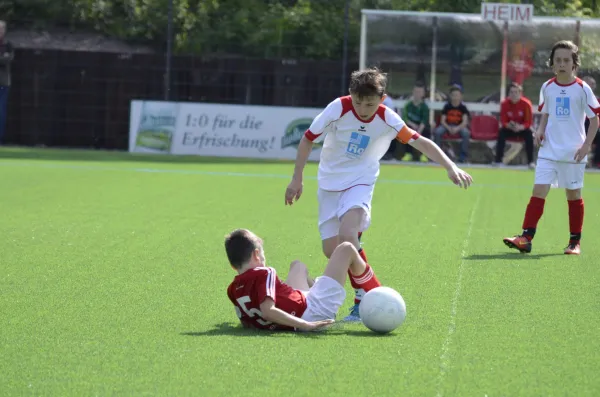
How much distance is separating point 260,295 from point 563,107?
5147mm

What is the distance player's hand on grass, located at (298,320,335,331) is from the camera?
6.40 meters

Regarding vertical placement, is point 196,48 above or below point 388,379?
above

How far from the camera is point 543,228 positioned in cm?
1265

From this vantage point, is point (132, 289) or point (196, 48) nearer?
point (132, 289)

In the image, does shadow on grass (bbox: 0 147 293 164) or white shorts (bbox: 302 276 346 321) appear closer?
white shorts (bbox: 302 276 346 321)

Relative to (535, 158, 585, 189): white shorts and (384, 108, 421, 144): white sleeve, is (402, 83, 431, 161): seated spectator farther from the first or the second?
(384, 108, 421, 144): white sleeve

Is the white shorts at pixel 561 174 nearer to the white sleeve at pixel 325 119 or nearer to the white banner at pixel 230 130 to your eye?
the white sleeve at pixel 325 119

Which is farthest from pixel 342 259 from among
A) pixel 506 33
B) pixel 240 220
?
pixel 506 33

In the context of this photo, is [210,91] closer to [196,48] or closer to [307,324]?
[196,48]

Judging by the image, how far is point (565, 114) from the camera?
416 inches

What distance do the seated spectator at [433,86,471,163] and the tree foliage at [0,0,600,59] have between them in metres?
3.92

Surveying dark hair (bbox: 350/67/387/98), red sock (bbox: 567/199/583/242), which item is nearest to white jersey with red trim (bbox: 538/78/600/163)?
red sock (bbox: 567/199/583/242)

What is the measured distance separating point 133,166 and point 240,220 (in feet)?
26.3

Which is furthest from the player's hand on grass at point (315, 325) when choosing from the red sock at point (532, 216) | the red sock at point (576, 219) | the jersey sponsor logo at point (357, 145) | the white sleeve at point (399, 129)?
the red sock at point (576, 219)
